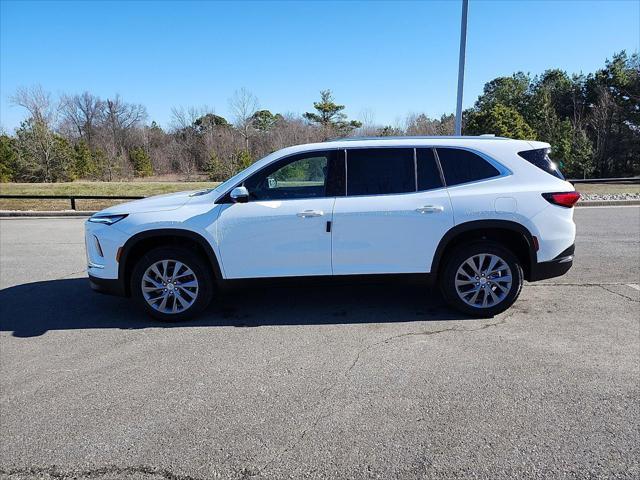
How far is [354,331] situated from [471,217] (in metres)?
1.65

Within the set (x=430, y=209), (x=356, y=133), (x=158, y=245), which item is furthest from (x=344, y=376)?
(x=356, y=133)

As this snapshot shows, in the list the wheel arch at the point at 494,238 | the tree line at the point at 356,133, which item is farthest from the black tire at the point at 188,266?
the tree line at the point at 356,133

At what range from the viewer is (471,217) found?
15.0ft

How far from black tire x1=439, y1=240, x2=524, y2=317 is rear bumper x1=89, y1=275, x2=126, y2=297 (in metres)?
3.38

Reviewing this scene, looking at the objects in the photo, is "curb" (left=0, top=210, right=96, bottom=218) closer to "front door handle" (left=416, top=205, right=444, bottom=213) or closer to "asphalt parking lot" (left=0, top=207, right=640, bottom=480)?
"asphalt parking lot" (left=0, top=207, right=640, bottom=480)

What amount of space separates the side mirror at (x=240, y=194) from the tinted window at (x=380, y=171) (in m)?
1.05

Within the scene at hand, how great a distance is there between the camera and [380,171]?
474 cm

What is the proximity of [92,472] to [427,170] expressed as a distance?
12.6 feet

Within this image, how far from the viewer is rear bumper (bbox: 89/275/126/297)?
15.4 feet

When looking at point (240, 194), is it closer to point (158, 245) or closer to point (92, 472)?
point (158, 245)

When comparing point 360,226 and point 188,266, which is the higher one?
point 360,226

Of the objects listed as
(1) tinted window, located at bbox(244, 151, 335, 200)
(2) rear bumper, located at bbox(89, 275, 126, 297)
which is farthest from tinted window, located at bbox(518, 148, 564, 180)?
(2) rear bumper, located at bbox(89, 275, 126, 297)

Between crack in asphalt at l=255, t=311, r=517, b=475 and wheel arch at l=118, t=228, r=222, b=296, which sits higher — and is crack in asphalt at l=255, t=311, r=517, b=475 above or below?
below

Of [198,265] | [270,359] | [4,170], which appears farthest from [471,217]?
[4,170]
